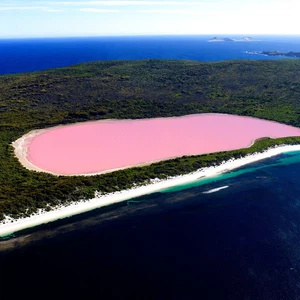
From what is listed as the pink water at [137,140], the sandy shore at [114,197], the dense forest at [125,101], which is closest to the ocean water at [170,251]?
the sandy shore at [114,197]

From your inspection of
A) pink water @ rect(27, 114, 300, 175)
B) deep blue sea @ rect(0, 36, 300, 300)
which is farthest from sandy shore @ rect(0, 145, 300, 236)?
pink water @ rect(27, 114, 300, 175)

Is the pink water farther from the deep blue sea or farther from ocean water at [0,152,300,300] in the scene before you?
ocean water at [0,152,300,300]

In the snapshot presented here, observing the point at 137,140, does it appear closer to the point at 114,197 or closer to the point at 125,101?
the point at 114,197

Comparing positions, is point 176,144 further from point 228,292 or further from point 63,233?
point 228,292

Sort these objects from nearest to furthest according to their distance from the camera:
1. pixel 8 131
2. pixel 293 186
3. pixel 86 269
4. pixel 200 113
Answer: pixel 86 269, pixel 293 186, pixel 8 131, pixel 200 113

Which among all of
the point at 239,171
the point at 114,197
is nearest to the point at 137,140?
the point at 239,171

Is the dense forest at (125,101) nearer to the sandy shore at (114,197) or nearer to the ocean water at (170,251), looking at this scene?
the sandy shore at (114,197)

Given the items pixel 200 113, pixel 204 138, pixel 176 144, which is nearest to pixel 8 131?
pixel 176 144
